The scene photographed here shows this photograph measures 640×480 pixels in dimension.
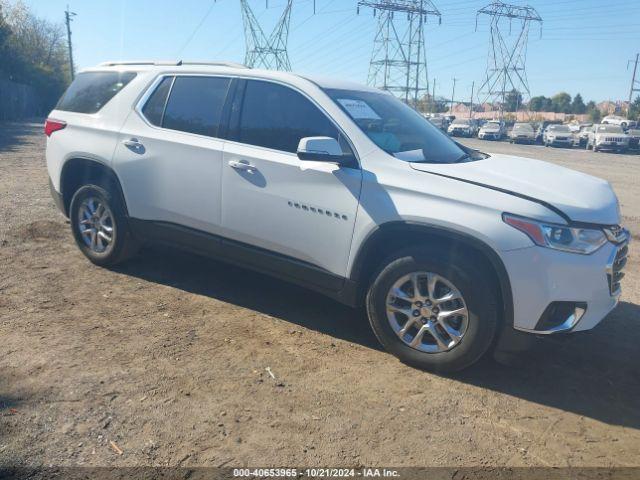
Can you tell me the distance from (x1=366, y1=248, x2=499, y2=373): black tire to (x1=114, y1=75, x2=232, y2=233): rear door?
153cm

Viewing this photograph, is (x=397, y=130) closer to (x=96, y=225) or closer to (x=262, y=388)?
(x=262, y=388)

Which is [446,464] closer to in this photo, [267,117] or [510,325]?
[510,325]

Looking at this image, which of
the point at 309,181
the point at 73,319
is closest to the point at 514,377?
the point at 309,181

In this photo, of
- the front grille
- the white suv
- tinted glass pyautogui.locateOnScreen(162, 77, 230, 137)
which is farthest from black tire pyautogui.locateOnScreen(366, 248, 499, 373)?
tinted glass pyautogui.locateOnScreen(162, 77, 230, 137)

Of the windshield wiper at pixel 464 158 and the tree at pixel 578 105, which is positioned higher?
the tree at pixel 578 105

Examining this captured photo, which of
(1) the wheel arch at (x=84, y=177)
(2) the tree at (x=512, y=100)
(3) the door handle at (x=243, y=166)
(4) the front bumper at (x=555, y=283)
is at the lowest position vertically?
(4) the front bumper at (x=555, y=283)

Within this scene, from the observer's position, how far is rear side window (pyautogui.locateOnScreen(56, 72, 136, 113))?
530cm

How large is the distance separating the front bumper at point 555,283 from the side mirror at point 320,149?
1.29 m

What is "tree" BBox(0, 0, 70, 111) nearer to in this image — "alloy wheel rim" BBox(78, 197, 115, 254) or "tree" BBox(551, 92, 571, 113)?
"alloy wheel rim" BBox(78, 197, 115, 254)

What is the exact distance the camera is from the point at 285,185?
414 cm

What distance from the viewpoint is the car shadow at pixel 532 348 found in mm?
3535

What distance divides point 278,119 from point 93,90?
228 centimetres

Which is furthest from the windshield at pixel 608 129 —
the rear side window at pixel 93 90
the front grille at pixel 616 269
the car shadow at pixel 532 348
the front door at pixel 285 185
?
the front door at pixel 285 185

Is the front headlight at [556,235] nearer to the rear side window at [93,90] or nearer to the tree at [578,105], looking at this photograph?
the rear side window at [93,90]
